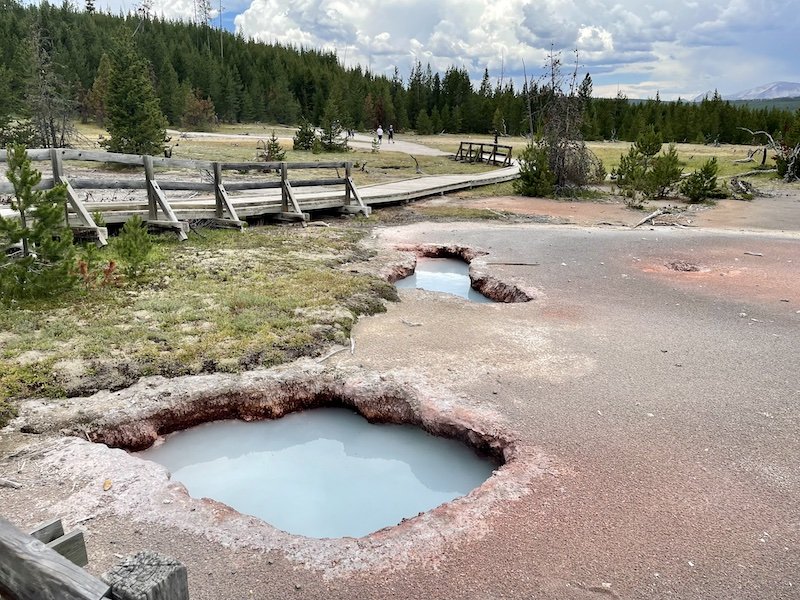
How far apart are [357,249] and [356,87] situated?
59.7 metres

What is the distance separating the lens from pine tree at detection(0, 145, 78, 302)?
718cm

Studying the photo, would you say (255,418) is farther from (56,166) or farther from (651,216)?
(651,216)

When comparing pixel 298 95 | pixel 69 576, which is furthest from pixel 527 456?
pixel 298 95

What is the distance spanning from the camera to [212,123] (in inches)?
2228

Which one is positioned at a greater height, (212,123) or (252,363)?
(212,123)

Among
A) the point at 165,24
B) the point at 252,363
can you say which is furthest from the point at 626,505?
the point at 165,24

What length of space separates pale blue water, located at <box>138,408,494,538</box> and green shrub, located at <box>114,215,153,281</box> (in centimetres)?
395

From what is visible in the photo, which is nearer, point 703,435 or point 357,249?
point 703,435

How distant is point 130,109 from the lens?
23266 millimetres

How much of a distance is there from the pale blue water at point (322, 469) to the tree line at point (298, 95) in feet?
107

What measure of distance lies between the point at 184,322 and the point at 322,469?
3048mm

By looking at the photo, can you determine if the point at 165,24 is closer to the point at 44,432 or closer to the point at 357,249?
the point at 357,249

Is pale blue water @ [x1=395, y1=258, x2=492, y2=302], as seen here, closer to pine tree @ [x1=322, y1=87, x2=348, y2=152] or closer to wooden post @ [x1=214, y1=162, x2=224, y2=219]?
wooden post @ [x1=214, y1=162, x2=224, y2=219]

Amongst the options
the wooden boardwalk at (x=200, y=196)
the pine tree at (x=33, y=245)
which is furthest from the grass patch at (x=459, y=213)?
the pine tree at (x=33, y=245)
